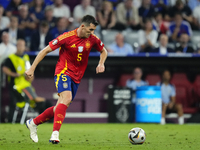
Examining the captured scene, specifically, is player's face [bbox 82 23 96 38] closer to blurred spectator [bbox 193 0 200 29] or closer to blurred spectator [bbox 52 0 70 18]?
blurred spectator [bbox 52 0 70 18]

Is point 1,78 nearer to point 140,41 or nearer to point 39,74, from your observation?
point 39,74

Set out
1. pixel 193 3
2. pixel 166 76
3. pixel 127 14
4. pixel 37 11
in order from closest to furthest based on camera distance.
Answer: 1. pixel 166 76
2. pixel 127 14
3. pixel 37 11
4. pixel 193 3

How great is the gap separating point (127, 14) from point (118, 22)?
0.53 metres

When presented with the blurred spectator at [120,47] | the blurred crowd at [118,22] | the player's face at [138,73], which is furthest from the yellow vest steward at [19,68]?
the player's face at [138,73]

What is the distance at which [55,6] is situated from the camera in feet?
48.0

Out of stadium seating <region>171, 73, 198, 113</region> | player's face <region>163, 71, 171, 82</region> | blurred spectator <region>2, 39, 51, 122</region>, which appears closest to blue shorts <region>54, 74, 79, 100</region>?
blurred spectator <region>2, 39, 51, 122</region>

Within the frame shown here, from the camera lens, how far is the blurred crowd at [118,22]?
41.9ft

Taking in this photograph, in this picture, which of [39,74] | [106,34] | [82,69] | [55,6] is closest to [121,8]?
[106,34]

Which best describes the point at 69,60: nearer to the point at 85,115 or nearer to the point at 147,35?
the point at 85,115

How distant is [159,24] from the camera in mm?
14219

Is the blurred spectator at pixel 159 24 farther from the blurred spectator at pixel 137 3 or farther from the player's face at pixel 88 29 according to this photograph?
the player's face at pixel 88 29

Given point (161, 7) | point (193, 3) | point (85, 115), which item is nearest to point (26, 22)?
point (85, 115)

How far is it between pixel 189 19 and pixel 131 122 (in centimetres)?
502

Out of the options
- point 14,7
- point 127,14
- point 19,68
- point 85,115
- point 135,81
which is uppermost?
point 14,7
